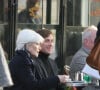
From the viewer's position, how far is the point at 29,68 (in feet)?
19.7

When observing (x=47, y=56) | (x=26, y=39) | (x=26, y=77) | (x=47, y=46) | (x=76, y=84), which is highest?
(x=26, y=39)

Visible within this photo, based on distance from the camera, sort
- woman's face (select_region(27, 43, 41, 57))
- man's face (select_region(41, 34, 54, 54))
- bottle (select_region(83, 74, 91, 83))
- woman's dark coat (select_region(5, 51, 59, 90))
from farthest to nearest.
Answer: man's face (select_region(41, 34, 54, 54))
bottle (select_region(83, 74, 91, 83))
woman's face (select_region(27, 43, 41, 57))
woman's dark coat (select_region(5, 51, 59, 90))

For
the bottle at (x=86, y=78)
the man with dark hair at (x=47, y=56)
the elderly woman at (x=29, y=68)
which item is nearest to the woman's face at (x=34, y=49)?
the elderly woman at (x=29, y=68)

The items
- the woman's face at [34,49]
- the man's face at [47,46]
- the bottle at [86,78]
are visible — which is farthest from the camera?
the man's face at [47,46]

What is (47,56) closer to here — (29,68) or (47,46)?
(47,46)

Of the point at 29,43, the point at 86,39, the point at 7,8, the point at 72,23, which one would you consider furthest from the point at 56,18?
the point at 29,43

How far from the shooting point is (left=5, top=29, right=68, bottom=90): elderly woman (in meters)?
5.97

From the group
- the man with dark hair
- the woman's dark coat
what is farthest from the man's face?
the woman's dark coat

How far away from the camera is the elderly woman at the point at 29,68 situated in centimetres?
597

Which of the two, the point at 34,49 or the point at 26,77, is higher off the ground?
the point at 34,49

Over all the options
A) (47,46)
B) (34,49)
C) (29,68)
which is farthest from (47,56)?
(29,68)

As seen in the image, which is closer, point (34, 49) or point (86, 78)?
point (34, 49)

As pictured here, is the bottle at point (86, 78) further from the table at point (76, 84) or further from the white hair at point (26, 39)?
the white hair at point (26, 39)

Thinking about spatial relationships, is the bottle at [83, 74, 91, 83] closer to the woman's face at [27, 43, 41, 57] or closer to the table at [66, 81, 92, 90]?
the table at [66, 81, 92, 90]
